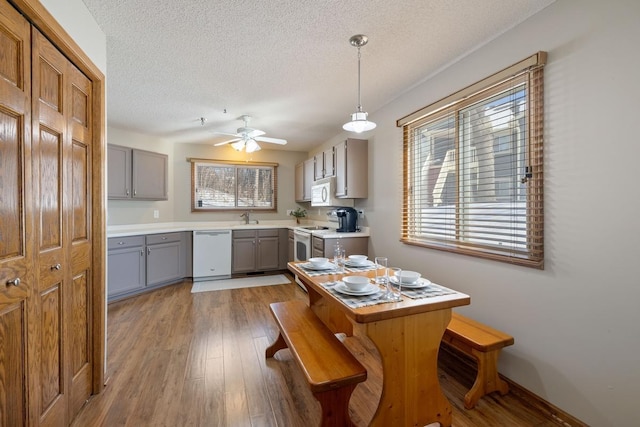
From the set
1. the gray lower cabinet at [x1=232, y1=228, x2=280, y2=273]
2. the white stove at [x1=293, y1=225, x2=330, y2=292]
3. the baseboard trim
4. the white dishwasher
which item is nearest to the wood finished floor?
the baseboard trim

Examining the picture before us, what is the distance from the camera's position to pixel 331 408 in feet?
4.66

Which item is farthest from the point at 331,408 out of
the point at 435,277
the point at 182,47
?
the point at 182,47

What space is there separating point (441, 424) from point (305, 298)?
2.36 metres

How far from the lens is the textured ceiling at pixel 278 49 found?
1.71 meters

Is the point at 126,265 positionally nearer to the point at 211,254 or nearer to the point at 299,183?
the point at 211,254

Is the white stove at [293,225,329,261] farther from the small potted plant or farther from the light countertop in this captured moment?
the small potted plant

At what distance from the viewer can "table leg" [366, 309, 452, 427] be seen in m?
1.38

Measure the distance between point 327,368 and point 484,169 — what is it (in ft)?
5.92

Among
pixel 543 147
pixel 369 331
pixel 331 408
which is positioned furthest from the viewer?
pixel 543 147

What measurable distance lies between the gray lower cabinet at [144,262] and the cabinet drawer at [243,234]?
78 centimetres

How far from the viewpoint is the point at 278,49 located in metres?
2.14

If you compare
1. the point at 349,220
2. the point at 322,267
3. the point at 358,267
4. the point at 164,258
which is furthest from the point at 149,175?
the point at 358,267

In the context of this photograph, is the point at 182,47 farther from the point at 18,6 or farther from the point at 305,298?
the point at 305,298

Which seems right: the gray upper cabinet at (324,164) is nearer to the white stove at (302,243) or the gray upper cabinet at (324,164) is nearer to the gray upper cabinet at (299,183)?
the gray upper cabinet at (299,183)
